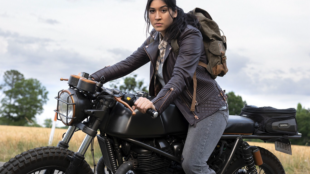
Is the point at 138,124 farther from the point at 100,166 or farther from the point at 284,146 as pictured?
the point at 284,146

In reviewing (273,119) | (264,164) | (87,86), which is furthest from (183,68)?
(264,164)

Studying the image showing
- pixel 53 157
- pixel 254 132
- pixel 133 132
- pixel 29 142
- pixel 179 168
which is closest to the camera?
pixel 53 157

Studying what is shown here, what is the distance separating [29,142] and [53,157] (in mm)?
5270

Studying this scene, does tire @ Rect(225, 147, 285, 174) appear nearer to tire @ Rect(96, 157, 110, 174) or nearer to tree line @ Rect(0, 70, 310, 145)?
tire @ Rect(96, 157, 110, 174)

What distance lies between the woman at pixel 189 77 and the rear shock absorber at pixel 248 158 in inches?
23.6

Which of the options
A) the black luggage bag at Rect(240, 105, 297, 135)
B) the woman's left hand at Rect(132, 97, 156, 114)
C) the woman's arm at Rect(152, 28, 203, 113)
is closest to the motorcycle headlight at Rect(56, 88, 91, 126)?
the woman's left hand at Rect(132, 97, 156, 114)

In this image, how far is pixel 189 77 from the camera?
273 cm

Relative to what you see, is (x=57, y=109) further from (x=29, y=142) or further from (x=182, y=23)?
(x=29, y=142)

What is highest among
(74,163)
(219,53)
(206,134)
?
(219,53)

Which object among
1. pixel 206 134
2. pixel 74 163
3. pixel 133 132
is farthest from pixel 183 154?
pixel 74 163

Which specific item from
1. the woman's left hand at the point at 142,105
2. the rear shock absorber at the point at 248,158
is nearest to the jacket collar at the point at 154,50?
the woman's left hand at the point at 142,105

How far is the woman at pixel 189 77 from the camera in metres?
2.78

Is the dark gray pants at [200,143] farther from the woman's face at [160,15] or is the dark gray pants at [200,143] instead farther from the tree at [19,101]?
the tree at [19,101]

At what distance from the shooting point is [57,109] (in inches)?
105
